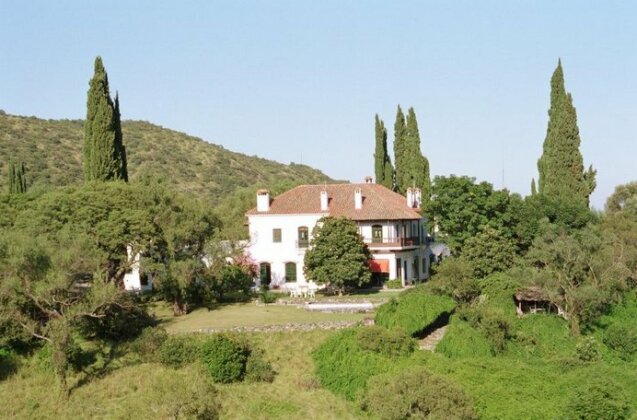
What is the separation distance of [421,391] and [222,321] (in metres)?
14.7

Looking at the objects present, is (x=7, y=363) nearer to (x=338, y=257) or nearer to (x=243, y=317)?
(x=243, y=317)

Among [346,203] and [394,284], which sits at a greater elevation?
[346,203]

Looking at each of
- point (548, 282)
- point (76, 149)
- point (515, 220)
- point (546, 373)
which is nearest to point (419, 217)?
point (515, 220)

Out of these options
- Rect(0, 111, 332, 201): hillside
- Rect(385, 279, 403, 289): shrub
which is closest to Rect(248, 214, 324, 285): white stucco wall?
Rect(385, 279, 403, 289): shrub

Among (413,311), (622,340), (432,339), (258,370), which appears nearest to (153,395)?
(258,370)

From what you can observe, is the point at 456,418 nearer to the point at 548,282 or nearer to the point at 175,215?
the point at 548,282

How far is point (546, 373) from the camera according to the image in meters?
28.5

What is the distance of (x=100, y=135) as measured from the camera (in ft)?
156

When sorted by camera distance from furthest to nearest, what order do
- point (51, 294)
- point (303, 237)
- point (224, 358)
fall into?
point (303, 237) < point (224, 358) < point (51, 294)

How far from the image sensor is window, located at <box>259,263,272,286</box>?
51344mm

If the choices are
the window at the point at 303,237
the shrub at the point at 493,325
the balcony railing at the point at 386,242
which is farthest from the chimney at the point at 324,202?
the shrub at the point at 493,325

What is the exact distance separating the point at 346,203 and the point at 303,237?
4.14 meters

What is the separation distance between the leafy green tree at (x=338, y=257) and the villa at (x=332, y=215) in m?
3.36

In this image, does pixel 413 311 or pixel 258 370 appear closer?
pixel 258 370
